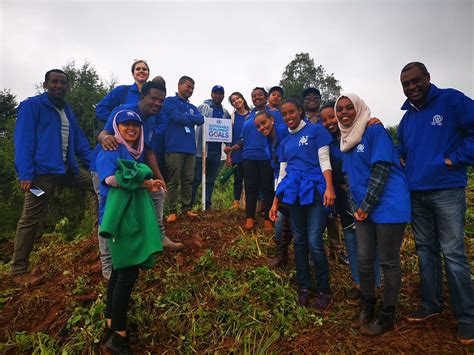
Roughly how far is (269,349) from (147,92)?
3.00m

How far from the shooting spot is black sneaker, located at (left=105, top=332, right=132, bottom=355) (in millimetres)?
2459

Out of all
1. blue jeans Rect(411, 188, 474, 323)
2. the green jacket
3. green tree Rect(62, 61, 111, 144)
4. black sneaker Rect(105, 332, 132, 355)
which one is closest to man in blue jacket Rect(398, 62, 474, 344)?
blue jeans Rect(411, 188, 474, 323)

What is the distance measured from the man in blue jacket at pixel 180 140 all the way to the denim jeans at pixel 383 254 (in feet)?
10.1

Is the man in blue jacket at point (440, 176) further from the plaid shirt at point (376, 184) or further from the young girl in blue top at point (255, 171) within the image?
the young girl in blue top at point (255, 171)

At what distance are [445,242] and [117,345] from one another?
9.53 feet

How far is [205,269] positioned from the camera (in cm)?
381

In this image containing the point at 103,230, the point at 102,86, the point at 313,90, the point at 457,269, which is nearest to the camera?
the point at 103,230

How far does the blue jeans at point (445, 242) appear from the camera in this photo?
2.56 m

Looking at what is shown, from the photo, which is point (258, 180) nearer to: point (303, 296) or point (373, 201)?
point (303, 296)

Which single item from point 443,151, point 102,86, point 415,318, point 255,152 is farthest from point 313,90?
point 102,86

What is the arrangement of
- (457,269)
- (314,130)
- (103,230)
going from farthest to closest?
(314,130) → (457,269) → (103,230)

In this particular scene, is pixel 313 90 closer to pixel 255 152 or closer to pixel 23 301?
pixel 255 152

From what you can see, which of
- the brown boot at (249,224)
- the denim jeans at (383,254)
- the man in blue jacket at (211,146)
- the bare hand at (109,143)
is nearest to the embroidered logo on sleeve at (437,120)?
the denim jeans at (383,254)

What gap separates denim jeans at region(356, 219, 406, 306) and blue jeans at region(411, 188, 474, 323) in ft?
1.17
